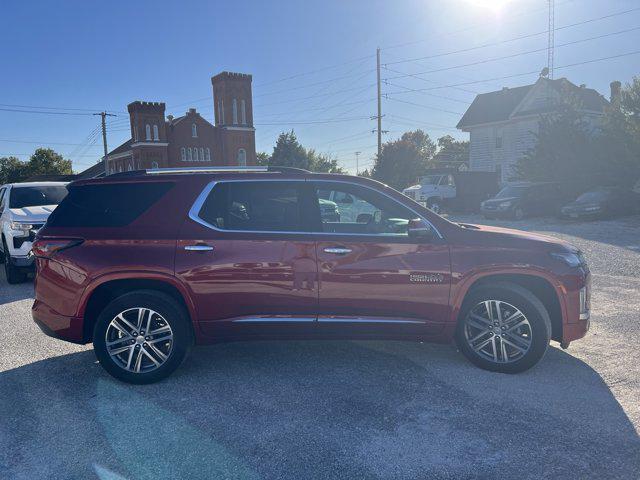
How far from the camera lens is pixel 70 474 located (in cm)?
296

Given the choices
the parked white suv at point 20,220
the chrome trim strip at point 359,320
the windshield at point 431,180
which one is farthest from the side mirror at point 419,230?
the windshield at point 431,180

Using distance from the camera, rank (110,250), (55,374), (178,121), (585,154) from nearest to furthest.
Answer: (110,250) → (55,374) → (585,154) → (178,121)

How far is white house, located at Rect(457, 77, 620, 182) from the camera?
33.0 metres

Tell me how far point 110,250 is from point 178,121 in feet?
187

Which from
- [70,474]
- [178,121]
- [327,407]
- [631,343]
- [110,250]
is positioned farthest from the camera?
[178,121]

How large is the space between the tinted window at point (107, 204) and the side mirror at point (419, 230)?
222cm

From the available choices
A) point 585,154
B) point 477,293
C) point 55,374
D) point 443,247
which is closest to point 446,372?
point 477,293

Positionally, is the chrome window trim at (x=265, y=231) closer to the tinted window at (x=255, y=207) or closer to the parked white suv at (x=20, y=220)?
the tinted window at (x=255, y=207)

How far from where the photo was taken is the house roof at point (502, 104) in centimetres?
3450

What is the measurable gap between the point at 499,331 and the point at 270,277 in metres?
2.14

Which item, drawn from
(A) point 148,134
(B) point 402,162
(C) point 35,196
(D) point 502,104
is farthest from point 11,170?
(C) point 35,196

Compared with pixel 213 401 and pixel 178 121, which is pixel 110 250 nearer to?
pixel 213 401

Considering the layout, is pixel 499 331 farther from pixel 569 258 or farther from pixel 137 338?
pixel 137 338

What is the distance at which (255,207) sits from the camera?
4418mm
